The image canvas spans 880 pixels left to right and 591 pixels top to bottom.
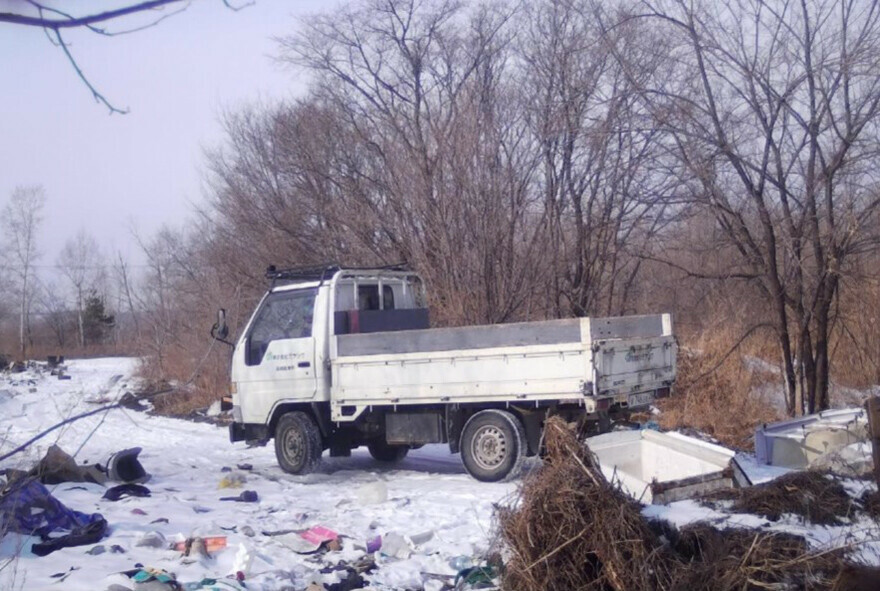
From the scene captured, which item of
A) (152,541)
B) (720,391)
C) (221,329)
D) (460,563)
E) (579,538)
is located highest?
(221,329)

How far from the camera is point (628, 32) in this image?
1608cm

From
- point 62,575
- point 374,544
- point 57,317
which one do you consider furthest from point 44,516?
point 57,317

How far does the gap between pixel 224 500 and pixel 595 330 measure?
461 cm

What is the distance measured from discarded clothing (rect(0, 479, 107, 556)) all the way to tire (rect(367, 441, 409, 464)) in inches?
215

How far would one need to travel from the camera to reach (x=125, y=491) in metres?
10.8

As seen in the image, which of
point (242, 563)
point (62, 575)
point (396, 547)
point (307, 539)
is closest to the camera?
point (62, 575)

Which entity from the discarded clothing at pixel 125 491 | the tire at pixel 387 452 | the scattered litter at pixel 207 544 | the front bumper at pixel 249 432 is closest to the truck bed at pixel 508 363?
the front bumper at pixel 249 432

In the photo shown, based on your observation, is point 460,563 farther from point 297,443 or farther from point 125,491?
point 297,443

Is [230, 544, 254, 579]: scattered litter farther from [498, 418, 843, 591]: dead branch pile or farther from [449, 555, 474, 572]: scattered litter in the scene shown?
[498, 418, 843, 591]: dead branch pile

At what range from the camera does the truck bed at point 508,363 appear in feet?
35.2

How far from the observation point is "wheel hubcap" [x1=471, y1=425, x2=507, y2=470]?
11406mm

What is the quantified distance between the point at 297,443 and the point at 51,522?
4.60 m

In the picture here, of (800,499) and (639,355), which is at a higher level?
(639,355)

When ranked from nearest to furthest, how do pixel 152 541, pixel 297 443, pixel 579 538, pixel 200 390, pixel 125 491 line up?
pixel 579 538
pixel 152 541
pixel 125 491
pixel 297 443
pixel 200 390
